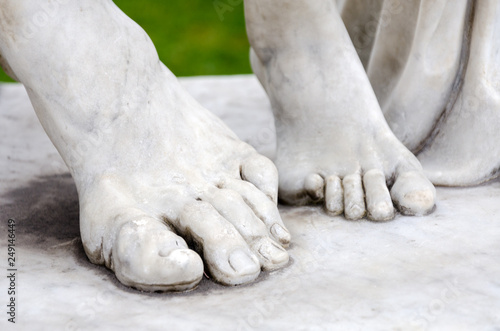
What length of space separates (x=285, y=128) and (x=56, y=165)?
53 centimetres

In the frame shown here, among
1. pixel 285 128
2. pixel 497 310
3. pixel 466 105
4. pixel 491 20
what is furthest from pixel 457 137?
pixel 497 310

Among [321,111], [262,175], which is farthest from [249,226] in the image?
[321,111]

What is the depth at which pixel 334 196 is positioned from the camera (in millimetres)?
1581

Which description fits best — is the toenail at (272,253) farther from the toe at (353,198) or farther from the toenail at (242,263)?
the toe at (353,198)

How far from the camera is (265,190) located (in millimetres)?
1497

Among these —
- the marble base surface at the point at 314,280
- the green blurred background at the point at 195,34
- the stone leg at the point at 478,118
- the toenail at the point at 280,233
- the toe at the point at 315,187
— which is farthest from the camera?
the green blurred background at the point at 195,34

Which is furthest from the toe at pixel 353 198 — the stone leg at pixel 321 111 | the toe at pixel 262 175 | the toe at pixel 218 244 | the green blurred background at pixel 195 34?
the green blurred background at pixel 195 34

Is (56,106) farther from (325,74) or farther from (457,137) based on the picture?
(457,137)

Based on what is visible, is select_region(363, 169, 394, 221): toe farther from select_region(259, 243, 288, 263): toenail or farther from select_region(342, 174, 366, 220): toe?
select_region(259, 243, 288, 263): toenail

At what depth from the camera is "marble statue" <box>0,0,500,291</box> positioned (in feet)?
4.44

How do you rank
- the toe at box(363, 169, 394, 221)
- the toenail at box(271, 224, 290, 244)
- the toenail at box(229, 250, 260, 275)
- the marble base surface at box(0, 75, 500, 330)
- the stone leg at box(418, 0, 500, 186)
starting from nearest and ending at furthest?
the marble base surface at box(0, 75, 500, 330)
the toenail at box(229, 250, 260, 275)
the toenail at box(271, 224, 290, 244)
the toe at box(363, 169, 394, 221)
the stone leg at box(418, 0, 500, 186)

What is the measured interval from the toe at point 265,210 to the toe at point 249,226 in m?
0.02

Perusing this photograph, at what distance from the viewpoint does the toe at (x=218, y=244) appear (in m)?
1.29

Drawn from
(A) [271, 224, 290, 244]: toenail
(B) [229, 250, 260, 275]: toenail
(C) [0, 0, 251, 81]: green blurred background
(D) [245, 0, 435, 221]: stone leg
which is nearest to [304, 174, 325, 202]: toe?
(D) [245, 0, 435, 221]: stone leg
